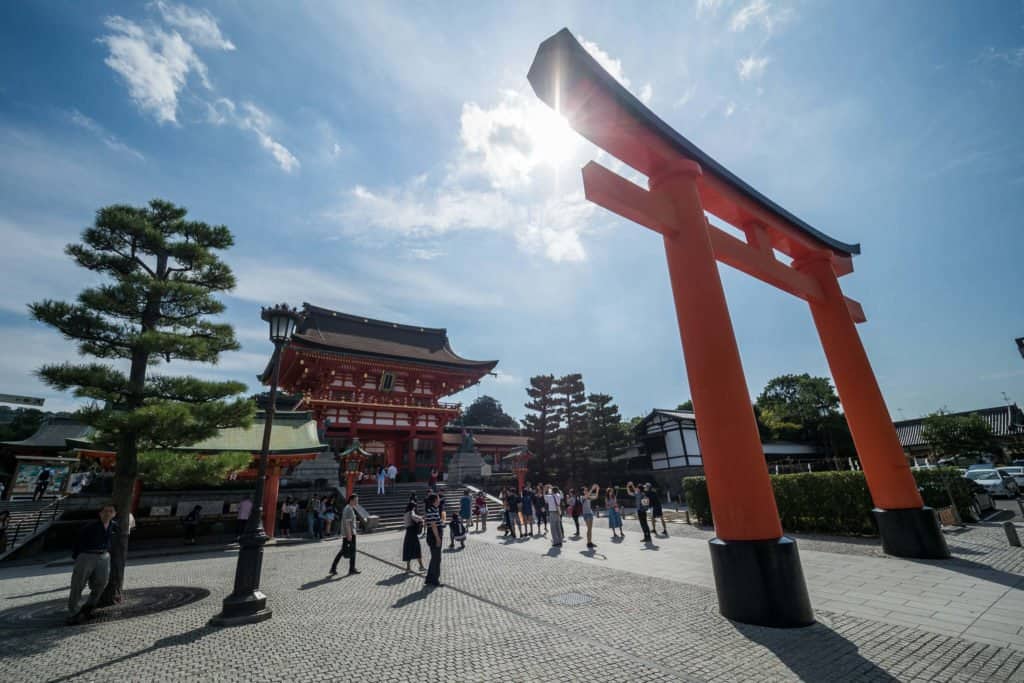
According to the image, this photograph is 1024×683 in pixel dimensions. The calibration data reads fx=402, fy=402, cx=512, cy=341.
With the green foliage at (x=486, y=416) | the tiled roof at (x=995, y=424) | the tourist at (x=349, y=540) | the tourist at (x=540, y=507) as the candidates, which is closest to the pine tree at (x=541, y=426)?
the tourist at (x=540, y=507)

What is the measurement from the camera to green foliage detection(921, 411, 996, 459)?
26.4 metres

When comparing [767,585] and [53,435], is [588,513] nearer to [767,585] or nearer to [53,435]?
[767,585]

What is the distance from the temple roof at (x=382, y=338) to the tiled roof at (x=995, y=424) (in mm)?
34307

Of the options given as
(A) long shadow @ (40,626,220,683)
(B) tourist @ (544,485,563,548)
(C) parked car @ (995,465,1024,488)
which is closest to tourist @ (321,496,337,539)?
(B) tourist @ (544,485,563,548)

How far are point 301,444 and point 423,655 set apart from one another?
42.9 feet

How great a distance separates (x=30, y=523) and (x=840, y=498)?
26590 millimetres

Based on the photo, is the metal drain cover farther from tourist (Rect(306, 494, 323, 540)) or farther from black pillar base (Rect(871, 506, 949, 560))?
tourist (Rect(306, 494, 323, 540))

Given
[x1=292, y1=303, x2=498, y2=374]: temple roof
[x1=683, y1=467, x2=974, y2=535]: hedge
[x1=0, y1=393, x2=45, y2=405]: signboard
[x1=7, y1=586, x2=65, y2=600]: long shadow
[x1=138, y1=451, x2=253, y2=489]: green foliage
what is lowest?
[x1=7, y1=586, x2=65, y2=600]: long shadow

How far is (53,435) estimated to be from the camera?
22859mm

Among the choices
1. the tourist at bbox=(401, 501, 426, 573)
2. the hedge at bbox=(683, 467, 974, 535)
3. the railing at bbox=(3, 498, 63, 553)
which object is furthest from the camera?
the railing at bbox=(3, 498, 63, 553)

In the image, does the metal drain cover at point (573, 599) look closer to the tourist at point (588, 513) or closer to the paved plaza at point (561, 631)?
the paved plaza at point (561, 631)

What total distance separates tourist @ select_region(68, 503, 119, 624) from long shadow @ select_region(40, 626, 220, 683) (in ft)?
6.30

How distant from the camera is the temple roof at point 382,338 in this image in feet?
78.9

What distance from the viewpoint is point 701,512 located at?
13.4 meters
